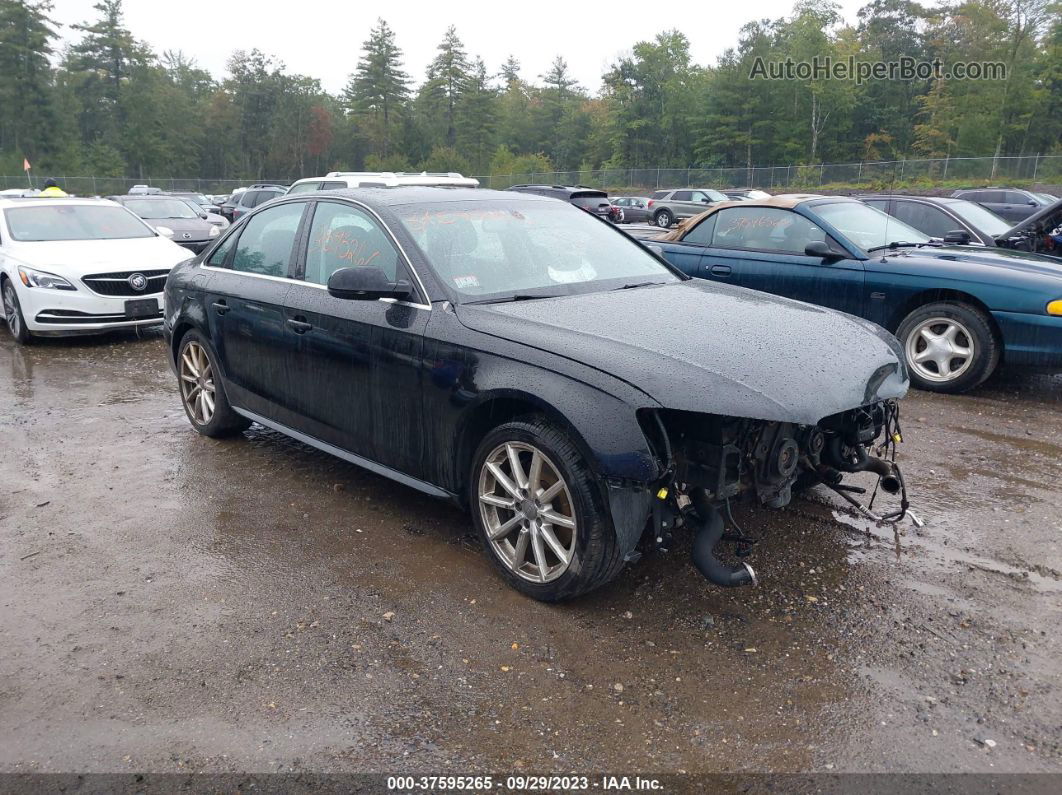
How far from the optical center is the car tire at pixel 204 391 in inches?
223

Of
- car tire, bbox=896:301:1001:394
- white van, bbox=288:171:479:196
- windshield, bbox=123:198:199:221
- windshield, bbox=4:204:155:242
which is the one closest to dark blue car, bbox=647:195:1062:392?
car tire, bbox=896:301:1001:394

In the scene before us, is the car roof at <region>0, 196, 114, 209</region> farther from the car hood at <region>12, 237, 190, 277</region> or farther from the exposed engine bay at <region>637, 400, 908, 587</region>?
the exposed engine bay at <region>637, 400, 908, 587</region>

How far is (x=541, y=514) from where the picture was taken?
11.5 ft

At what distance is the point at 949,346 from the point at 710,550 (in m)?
4.52

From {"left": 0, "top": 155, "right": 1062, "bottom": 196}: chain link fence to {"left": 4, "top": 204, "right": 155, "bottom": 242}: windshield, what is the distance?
133 feet

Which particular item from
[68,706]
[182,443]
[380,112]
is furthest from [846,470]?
[380,112]

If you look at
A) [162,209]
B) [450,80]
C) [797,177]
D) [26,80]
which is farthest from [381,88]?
[162,209]

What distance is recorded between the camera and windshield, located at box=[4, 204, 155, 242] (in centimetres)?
999

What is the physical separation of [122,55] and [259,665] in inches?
3549

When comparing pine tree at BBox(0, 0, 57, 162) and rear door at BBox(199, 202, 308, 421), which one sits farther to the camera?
pine tree at BBox(0, 0, 57, 162)

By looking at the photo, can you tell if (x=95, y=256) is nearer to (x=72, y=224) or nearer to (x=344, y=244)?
(x=72, y=224)

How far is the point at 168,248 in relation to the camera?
10.2 meters

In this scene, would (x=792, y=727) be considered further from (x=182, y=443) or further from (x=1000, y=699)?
(x=182, y=443)

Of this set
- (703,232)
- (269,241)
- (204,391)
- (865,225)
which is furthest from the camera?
(703,232)
